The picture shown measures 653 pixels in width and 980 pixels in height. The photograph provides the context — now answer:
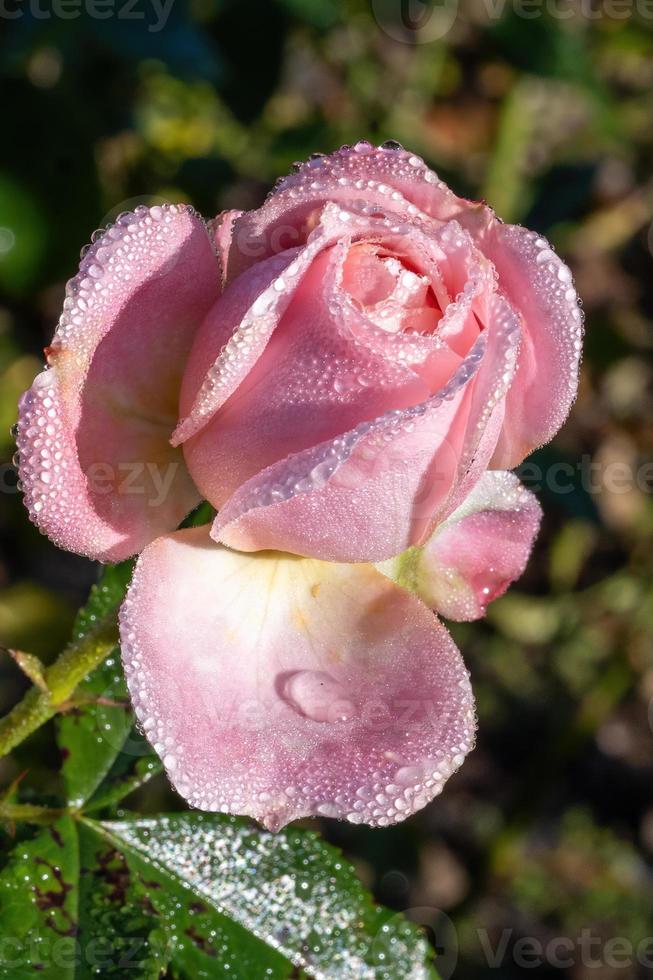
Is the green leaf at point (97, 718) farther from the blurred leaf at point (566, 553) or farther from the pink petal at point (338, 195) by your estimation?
the blurred leaf at point (566, 553)

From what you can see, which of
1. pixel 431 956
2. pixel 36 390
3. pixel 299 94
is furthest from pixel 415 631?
pixel 299 94

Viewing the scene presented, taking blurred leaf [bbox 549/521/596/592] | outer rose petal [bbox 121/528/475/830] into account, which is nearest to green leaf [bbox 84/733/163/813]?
outer rose petal [bbox 121/528/475/830]

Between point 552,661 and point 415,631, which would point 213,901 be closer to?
point 415,631

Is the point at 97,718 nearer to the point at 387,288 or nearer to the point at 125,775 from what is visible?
the point at 125,775

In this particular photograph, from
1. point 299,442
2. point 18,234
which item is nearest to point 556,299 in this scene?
point 299,442

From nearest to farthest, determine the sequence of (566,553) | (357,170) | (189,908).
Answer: (357,170)
(189,908)
(566,553)

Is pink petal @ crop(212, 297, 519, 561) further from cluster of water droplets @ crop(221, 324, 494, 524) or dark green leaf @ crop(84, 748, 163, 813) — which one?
dark green leaf @ crop(84, 748, 163, 813)

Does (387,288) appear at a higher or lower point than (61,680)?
higher
